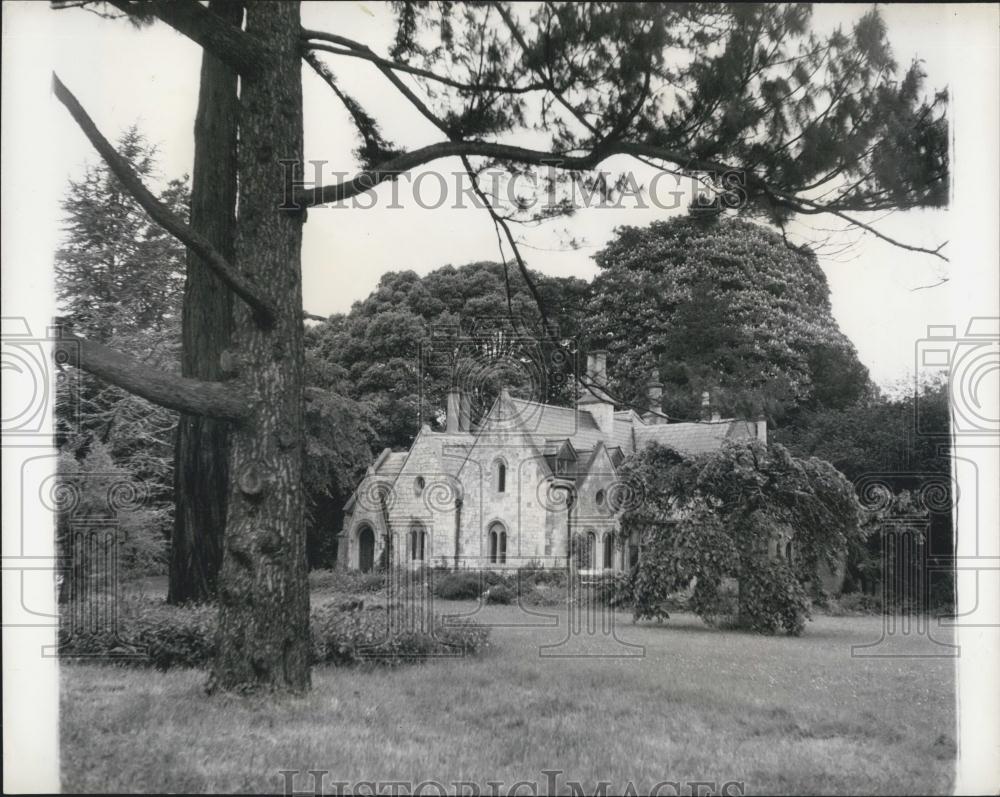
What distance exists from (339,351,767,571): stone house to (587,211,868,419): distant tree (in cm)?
577

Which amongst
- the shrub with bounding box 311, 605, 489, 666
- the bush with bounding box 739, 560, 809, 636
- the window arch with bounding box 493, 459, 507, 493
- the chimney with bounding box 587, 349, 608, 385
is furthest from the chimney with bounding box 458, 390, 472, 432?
the shrub with bounding box 311, 605, 489, 666

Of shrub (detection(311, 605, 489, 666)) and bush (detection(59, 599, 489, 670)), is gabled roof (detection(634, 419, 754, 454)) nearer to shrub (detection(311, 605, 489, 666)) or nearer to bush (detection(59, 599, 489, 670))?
shrub (detection(311, 605, 489, 666))

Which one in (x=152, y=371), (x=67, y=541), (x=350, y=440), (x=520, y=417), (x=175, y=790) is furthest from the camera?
(x=520, y=417)

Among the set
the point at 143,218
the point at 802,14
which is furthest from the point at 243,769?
the point at 143,218

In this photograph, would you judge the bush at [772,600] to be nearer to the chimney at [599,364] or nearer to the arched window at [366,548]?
the chimney at [599,364]

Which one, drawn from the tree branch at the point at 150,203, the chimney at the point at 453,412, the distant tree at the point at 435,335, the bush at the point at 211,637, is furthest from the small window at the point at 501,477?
the tree branch at the point at 150,203

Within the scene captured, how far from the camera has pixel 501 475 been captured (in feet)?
72.1

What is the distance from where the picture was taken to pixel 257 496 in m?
6.36

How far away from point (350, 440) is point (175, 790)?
9.06 metres

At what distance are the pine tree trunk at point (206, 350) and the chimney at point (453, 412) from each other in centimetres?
753

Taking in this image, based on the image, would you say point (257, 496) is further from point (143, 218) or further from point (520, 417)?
point (520, 417)

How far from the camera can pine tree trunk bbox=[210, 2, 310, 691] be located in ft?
20.8

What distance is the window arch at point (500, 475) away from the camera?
71.5 feet

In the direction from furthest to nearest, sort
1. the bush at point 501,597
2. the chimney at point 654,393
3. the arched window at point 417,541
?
the arched window at point 417,541 → the bush at point 501,597 → the chimney at point 654,393
